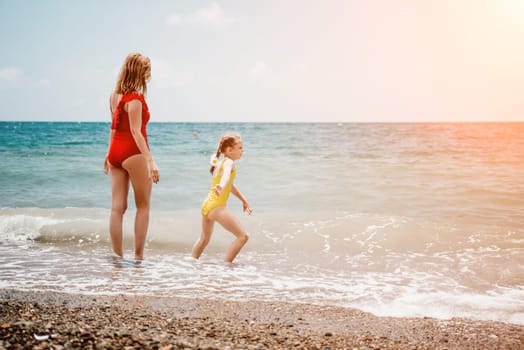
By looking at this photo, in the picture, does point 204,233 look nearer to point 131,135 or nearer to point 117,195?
point 117,195

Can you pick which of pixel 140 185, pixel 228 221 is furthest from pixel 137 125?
pixel 228 221

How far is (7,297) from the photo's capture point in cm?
362

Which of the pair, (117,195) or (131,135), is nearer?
(131,135)

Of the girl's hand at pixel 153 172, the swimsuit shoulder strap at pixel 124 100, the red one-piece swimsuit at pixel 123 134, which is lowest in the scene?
the girl's hand at pixel 153 172

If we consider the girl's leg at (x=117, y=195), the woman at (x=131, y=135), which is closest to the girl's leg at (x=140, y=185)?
the woman at (x=131, y=135)

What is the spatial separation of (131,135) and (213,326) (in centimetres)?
247

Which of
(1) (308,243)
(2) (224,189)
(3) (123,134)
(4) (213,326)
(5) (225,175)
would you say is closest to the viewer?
(4) (213,326)

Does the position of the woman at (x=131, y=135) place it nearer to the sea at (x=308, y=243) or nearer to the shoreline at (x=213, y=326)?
the sea at (x=308, y=243)

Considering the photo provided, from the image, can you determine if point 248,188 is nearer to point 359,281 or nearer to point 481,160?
point 359,281

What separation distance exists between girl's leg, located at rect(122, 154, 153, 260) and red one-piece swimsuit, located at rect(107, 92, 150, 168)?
Answer: 0.24 feet

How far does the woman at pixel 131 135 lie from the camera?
185 inches

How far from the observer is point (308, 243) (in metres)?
7.04

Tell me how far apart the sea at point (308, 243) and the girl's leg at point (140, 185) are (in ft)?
1.33

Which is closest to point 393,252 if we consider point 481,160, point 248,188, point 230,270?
point 230,270
